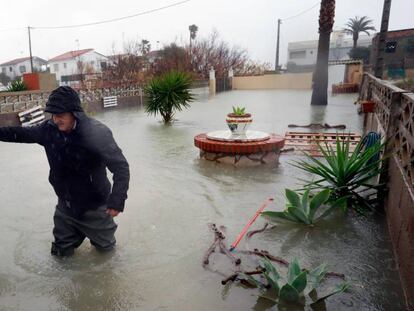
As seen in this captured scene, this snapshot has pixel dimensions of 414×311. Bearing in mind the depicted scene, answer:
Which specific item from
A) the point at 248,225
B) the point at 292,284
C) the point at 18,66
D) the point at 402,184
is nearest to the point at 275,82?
the point at 248,225

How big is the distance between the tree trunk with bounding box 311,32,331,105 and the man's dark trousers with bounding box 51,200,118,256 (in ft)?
45.6

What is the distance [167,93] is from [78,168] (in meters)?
8.45

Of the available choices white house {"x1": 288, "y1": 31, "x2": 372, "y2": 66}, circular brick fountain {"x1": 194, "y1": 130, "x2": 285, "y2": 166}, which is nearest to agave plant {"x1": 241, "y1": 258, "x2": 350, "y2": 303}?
circular brick fountain {"x1": 194, "y1": 130, "x2": 285, "y2": 166}

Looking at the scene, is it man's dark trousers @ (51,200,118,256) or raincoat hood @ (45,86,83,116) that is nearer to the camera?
raincoat hood @ (45,86,83,116)

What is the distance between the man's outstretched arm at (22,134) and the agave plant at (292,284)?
5.97 ft

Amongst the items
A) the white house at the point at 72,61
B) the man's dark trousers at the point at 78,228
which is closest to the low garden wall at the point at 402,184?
the man's dark trousers at the point at 78,228

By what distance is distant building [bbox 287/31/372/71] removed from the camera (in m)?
55.1

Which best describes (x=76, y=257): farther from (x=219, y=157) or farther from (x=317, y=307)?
(x=219, y=157)

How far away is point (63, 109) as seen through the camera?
2.40 m

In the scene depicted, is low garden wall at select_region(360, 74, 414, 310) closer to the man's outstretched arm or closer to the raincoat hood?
the raincoat hood

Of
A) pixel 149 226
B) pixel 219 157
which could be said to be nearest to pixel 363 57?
pixel 219 157

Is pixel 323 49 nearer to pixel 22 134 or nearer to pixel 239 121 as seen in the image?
pixel 239 121

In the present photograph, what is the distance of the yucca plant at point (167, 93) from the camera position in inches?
426

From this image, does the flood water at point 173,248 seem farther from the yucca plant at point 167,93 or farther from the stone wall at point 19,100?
the stone wall at point 19,100
